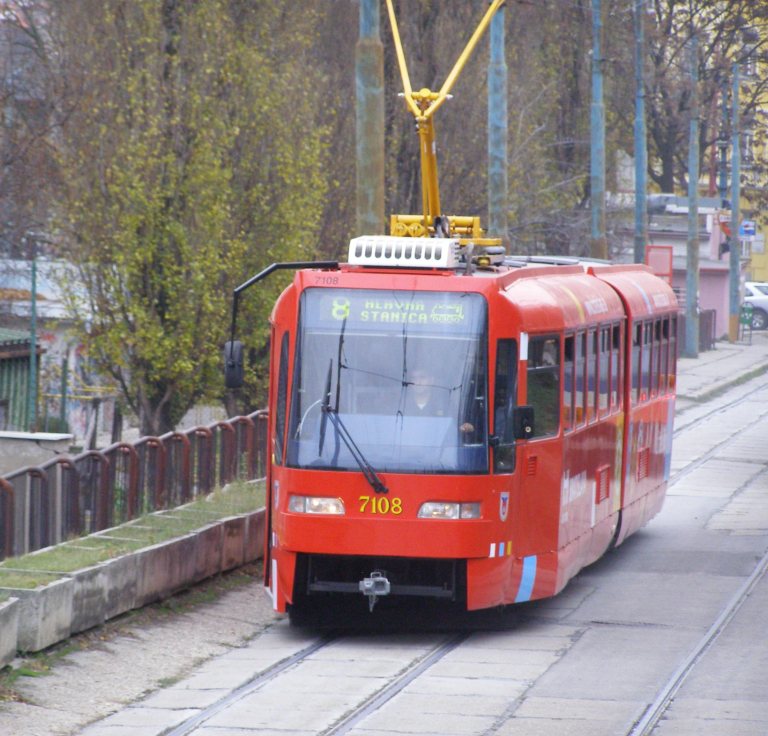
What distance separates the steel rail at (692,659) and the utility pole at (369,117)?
517 centimetres

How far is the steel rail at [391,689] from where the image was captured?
7637 mm

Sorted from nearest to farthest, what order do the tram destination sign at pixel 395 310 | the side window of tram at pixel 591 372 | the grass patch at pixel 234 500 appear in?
1. the tram destination sign at pixel 395 310
2. the side window of tram at pixel 591 372
3. the grass patch at pixel 234 500

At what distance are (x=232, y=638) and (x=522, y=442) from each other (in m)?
2.46

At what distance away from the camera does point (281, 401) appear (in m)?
9.82

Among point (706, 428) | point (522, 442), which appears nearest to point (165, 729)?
point (522, 442)

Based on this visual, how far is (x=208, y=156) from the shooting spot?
22531mm

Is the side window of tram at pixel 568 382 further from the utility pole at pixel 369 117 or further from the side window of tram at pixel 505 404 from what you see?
the utility pole at pixel 369 117

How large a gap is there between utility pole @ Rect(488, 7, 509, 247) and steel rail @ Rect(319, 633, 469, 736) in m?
11.4

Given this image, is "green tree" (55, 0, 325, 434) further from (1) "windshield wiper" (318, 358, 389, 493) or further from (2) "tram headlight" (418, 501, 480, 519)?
(2) "tram headlight" (418, 501, 480, 519)

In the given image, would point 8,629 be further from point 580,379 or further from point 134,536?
point 580,379

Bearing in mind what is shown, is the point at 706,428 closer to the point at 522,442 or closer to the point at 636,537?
the point at 636,537

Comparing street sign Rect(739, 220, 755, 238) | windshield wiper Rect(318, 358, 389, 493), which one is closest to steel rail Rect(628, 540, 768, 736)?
windshield wiper Rect(318, 358, 389, 493)

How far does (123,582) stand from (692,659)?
386 cm

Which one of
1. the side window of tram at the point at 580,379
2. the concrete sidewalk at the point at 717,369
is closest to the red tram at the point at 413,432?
the side window of tram at the point at 580,379
